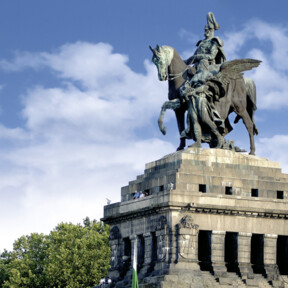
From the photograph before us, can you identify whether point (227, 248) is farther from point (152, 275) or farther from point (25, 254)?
point (25, 254)

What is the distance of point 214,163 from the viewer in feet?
229

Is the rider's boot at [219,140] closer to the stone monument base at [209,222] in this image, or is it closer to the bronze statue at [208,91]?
the bronze statue at [208,91]

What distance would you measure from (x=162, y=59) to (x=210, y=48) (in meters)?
3.29

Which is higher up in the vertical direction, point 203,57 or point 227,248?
point 203,57

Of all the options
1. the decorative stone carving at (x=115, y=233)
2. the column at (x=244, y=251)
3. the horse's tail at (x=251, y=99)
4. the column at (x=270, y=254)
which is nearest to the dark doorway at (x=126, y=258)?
the decorative stone carving at (x=115, y=233)

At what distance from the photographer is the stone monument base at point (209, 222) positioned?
67312mm

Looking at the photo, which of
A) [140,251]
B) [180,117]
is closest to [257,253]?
[140,251]

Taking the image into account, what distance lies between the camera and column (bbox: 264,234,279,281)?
6938cm

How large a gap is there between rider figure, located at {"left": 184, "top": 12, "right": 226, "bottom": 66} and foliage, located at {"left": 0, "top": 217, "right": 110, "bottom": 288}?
31.9 metres

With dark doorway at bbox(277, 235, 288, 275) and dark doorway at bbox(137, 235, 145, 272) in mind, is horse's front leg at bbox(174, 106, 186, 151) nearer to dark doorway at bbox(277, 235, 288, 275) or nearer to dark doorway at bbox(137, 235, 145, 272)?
dark doorway at bbox(137, 235, 145, 272)

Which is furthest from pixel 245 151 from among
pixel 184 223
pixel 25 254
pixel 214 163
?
pixel 25 254

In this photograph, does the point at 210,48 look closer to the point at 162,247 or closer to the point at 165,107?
the point at 165,107

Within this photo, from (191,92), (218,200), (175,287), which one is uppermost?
(191,92)

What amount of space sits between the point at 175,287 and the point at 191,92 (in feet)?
42.3
